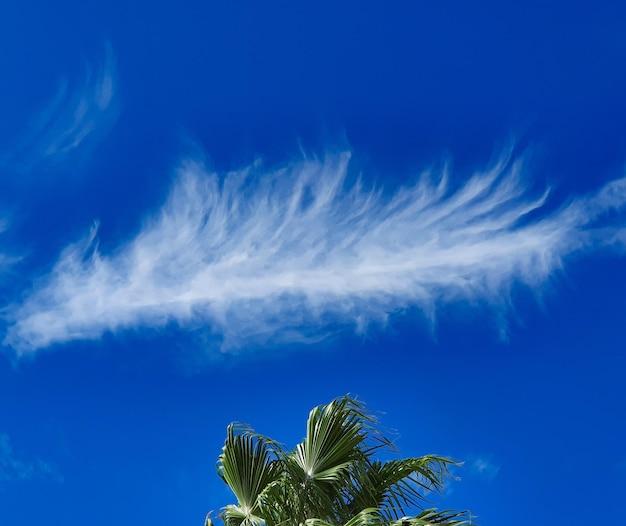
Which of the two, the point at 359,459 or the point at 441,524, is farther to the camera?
the point at 359,459

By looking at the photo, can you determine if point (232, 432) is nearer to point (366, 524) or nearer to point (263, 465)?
point (263, 465)

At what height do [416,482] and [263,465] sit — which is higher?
[263,465]

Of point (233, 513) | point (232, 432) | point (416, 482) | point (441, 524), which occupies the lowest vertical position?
point (441, 524)

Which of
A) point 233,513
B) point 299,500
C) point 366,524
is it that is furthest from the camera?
point 233,513

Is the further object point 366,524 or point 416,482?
point 416,482

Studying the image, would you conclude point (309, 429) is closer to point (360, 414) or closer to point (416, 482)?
point (360, 414)

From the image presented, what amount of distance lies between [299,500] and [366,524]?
3.99 feet

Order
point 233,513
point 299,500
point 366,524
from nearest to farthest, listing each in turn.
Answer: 1. point 366,524
2. point 299,500
3. point 233,513

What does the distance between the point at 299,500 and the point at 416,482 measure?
4.81ft

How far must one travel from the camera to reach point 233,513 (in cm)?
888

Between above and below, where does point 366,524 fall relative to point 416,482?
below

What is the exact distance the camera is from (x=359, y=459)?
8.52 meters

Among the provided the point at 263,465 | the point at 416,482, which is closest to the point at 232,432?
the point at 263,465

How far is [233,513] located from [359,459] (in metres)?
1.70
